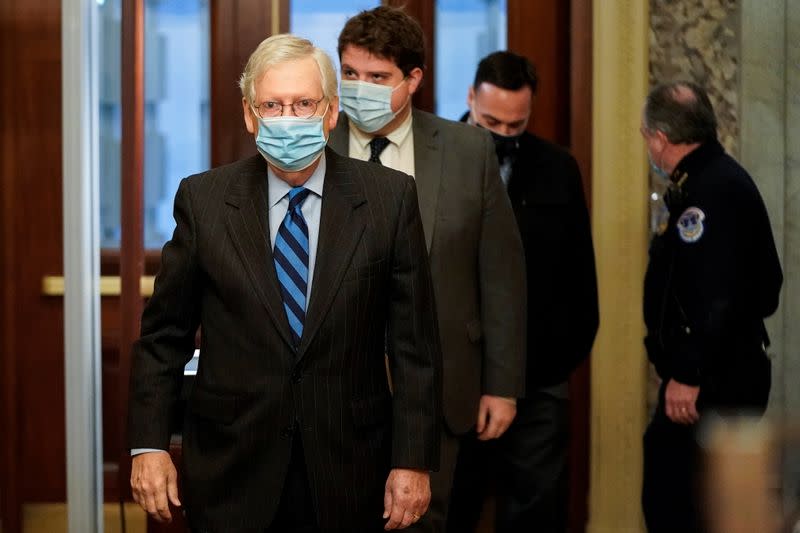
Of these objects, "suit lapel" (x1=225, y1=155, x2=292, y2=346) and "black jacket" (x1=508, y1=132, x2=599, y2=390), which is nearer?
"suit lapel" (x1=225, y1=155, x2=292, y2=346)

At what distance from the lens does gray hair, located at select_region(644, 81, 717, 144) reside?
11.8ft

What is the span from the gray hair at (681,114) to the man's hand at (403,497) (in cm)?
150

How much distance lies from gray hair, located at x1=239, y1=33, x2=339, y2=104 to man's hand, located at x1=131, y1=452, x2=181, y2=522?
694 mm

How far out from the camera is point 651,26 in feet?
13.9

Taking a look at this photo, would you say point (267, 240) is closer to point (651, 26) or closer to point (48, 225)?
point (48, 225)

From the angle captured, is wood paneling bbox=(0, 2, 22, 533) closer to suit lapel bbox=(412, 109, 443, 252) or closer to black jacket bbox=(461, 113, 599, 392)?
suit lapel bbox=(412, 109, 443, 252)

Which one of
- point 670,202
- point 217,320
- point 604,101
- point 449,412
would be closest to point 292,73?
point 217,320

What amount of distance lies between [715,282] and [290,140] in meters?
1.44

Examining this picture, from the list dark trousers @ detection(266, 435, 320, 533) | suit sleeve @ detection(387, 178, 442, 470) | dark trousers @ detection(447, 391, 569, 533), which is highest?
suit sleeve @ detection(387, 178, 442, 470)

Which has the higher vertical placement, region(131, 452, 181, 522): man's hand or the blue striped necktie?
the blue striped necktie

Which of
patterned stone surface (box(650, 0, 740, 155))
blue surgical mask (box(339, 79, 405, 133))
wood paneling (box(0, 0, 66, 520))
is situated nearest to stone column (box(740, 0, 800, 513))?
patterned stone surface (box(650, 0, 740, 155))

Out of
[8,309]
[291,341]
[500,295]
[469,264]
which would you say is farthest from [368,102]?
[8,309]

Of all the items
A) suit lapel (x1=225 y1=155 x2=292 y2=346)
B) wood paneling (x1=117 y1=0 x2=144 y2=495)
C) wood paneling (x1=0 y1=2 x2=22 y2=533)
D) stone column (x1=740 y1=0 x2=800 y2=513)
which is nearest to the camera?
suit lapel (x1=225 y1=155 x2=292 y2=346)

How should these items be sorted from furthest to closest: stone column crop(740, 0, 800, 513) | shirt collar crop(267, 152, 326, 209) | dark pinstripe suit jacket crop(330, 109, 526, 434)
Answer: stone column crop(740, 0, 800, 513) → dark pinstripe suit jacket crop(330, 109, 526, 434) → shirt collar crop(267, 152, 326, 209)
